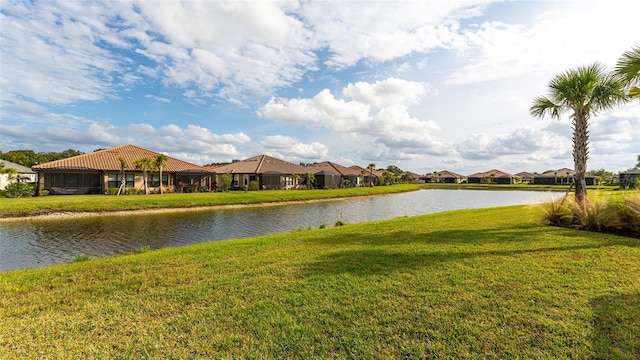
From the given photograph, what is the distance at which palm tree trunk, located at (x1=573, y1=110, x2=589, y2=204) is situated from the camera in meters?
10.7

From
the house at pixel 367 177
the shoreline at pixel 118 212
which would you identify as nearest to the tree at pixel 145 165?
the shoreline at pixel 118 212

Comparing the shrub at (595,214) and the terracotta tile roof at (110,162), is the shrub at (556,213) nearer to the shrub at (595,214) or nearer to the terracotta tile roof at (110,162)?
the shrub at (595,214)

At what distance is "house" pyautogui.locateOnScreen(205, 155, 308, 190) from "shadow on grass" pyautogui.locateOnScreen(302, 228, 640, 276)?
110ft

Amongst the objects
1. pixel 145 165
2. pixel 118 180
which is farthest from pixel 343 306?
pixel 118 180

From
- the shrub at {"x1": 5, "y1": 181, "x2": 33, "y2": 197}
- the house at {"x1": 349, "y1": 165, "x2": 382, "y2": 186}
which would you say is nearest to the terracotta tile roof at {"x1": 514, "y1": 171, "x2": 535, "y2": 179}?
the house at {"x1": 349, "y1": 165, "x2": 382, "y2": 186}

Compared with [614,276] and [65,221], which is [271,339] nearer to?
[614,276]

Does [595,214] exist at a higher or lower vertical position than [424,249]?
higher

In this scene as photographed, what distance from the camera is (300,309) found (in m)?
4.29

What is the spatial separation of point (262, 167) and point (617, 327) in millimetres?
41651

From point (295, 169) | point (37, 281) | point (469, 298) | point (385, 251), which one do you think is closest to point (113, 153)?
point (295, 169)

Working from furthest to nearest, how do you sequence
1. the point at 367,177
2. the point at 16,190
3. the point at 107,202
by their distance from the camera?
the point at 367,177 < the point at 16,190 < the point at 107,202

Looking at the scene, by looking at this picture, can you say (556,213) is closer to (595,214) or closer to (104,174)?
(595,214)

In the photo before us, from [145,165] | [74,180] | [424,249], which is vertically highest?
[145,165]

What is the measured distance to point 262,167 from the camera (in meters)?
43.4
